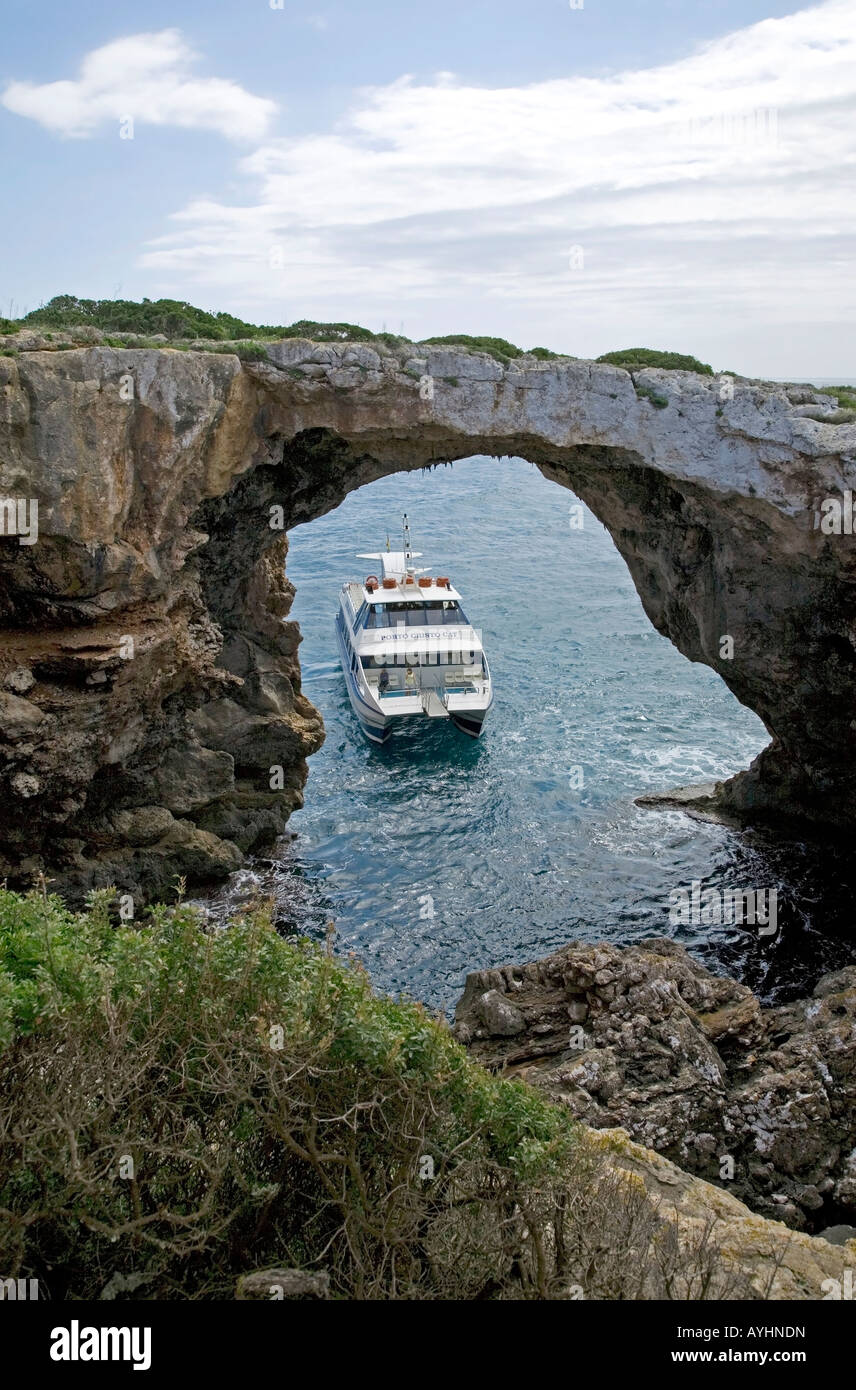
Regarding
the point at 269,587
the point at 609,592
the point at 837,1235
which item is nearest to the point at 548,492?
the point at 609,592

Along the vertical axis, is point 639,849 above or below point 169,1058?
below

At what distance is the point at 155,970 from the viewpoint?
9594 mm

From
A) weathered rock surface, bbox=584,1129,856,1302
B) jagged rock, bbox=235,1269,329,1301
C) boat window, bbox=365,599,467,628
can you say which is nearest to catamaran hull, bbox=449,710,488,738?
boat window, bbox=365,599,467,628

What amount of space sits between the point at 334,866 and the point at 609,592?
89.3ft

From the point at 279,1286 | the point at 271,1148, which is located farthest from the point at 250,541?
the point at 279,1286

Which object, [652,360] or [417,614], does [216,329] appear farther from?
[417,614]

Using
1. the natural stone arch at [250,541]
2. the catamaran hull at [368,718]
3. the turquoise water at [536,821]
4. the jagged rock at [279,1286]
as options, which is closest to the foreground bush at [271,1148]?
the jagged rock at [279,1286]

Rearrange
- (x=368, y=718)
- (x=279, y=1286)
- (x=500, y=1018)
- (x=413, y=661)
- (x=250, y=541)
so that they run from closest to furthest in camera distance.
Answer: (x=279, y=1286)
(x=500, y=1018)
(x=250, y=541)
(x=368, y=718)
(x=413, y=661)

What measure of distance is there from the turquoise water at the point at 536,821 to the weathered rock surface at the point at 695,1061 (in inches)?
129

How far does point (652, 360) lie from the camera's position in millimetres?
19875

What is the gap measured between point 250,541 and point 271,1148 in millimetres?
15575

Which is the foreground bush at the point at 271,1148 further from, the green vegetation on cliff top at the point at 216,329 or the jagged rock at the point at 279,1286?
the green vegetation on cliff top at the point at 216,329

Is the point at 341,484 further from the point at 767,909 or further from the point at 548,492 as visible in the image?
the point at 548,492

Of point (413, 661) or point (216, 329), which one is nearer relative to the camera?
point (216, 329)
